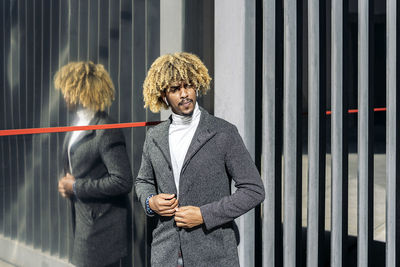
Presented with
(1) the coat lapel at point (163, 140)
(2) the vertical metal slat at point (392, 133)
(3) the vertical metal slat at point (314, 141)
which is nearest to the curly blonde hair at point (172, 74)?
(1) the coat lapel at point (163, 140)

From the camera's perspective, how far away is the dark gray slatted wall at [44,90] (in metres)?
2.17

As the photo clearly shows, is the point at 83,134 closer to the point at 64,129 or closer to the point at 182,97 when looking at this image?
the point at 64,129

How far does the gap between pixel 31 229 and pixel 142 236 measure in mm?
729

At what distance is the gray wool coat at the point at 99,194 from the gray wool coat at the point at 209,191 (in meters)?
0.44

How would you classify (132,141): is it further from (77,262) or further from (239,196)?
(239,196)

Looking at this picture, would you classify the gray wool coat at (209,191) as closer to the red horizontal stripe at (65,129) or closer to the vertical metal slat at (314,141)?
the red horizontal stripe at (65,129)

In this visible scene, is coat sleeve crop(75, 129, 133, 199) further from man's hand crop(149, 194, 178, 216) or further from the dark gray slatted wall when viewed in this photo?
man's hand crop(149, 194, 178, 216)

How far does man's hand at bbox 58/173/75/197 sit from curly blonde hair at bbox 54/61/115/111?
1.23 feet

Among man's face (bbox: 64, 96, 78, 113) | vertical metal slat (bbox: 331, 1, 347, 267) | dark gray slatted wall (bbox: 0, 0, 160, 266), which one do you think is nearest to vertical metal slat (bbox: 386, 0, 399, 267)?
vertical metal slat (bbox: 331, 1, 347, 267)

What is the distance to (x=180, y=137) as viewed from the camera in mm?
2166

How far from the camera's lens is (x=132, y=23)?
2.74 meters

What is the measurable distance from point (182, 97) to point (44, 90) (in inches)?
27.9

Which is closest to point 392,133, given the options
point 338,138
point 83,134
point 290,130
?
point 338,138

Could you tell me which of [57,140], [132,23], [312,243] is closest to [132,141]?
[57,140]
